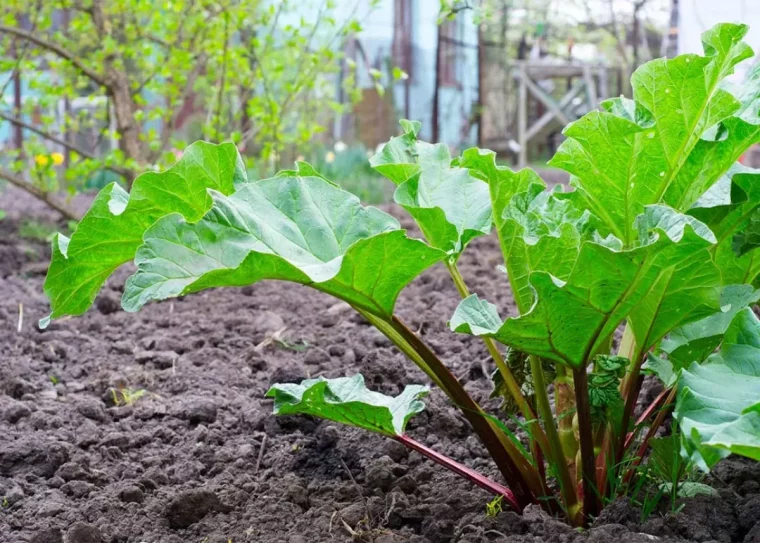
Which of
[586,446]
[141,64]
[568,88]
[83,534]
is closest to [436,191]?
[586,446]

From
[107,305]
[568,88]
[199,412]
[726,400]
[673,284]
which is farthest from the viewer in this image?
[568,88]

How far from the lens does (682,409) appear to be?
99 centimetres

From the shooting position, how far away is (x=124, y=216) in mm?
1249

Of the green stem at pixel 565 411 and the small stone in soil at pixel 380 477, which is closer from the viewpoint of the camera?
the green stem at pixel 565 411

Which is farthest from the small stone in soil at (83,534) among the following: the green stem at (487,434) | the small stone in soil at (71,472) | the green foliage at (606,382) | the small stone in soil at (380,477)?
the green foliage at (606,382)

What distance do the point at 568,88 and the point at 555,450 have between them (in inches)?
350

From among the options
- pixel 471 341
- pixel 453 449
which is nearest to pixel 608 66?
pixel 471 341

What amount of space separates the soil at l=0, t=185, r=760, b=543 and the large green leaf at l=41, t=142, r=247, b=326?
41 centimetres

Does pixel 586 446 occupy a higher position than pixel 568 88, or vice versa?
pixel 586 446

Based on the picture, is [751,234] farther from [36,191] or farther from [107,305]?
[36,191]

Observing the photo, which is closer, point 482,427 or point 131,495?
point 482,427

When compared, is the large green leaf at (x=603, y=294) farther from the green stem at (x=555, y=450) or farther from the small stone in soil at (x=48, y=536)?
the small stone in soil at (x=48, y=536)

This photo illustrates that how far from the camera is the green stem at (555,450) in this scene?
125 centimetres

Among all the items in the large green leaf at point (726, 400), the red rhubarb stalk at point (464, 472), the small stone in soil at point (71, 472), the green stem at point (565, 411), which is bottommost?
the small stone in soil at point (71, 472)
